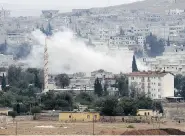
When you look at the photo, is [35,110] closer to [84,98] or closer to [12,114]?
[12,114]

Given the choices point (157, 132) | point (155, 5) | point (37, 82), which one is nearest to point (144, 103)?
point (157, 132)

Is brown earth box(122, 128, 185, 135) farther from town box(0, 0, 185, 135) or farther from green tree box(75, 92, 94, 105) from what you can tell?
green tree box(75, 92, 94, 105)

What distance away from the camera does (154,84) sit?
53.6m

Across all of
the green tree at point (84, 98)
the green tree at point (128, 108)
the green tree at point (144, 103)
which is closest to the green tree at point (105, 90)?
the green tree at point (84, 98)

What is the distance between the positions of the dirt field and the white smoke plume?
1169 inches

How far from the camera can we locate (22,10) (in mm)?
153500

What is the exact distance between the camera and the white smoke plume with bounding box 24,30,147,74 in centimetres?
7062

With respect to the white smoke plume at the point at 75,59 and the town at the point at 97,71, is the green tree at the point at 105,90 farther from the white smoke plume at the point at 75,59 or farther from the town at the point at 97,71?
the white smoke plume at the point at 75,59

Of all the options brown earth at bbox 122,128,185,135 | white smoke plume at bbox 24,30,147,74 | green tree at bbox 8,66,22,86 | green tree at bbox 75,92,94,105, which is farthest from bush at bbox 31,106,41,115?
white smoke plume at bbox 24,30,147,74

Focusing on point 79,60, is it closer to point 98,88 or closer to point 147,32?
point 98,88

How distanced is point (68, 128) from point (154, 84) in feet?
59.6

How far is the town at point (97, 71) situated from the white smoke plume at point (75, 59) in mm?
63

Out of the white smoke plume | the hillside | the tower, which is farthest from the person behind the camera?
the hillside

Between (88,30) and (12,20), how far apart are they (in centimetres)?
1584
